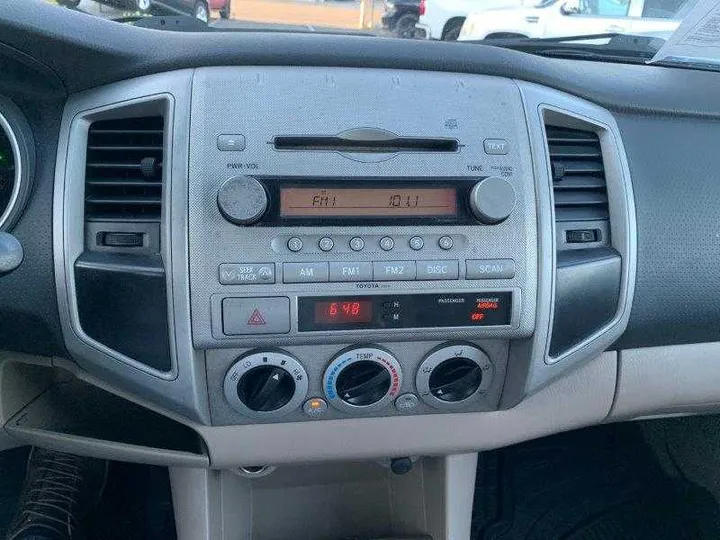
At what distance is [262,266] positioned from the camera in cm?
101

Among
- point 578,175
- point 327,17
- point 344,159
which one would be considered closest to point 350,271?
point 344,159

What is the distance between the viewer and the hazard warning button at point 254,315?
3.33ft

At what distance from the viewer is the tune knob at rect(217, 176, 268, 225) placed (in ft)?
3.23

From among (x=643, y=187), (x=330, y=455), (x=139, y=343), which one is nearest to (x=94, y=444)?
(x=139, y=343)

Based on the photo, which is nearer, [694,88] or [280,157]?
[280,157]

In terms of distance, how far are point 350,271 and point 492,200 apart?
8.6 inches

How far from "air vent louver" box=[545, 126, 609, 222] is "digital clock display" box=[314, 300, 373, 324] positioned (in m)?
0.35

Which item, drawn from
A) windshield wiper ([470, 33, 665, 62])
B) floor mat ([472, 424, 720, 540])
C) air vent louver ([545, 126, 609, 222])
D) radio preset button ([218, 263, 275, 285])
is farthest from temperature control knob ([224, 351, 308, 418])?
floor mat ([472, 424, 720, 540])

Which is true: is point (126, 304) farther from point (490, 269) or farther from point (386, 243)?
point (490, 269)

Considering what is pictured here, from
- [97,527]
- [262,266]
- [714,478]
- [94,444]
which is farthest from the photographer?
[714,478]

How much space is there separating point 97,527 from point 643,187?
1.43 metres

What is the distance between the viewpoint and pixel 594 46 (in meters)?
1.62

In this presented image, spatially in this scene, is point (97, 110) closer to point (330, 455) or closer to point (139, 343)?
point (139, 343)

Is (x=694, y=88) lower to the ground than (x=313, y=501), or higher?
higher
